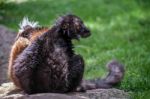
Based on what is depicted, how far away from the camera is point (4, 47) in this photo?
36.6 ft

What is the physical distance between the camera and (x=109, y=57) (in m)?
13.0

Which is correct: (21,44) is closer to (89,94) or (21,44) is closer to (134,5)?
(89,94)

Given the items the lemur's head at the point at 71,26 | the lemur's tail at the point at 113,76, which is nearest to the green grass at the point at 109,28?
the lemur's tail at the point at 113,76

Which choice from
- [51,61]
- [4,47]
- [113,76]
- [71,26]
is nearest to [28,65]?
[51,61]

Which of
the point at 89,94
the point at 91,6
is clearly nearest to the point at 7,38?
the point at 89,94

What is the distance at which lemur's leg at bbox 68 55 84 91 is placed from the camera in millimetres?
8016

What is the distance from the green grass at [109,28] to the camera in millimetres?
11180

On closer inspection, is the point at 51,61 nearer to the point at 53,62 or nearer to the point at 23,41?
the point at 53,62

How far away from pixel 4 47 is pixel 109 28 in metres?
5.73

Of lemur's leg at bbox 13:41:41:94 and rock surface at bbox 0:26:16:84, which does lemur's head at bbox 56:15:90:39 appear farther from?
rock surface at bbox 0:26:16:84

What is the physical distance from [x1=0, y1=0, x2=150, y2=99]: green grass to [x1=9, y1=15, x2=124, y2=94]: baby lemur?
1.40m

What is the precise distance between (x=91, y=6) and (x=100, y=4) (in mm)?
421

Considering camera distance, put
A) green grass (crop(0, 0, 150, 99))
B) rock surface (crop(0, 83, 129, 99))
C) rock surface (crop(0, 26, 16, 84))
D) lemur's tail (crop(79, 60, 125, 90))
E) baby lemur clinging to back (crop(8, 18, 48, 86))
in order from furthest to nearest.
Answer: green grass (crop(0, 0, 150, 99)) → rock surface (crop(0, 26, 16, 84)) → lemur's tail (crop(79, 60, 125, 90)) → baby lemur clinging to back (crop(8, 18, 48, 86)) → rock surface (crop(0, 83, 129, 99))

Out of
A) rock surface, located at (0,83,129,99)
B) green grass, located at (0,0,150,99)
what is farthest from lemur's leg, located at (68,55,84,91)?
green grass, located at (0,0,150,99)
